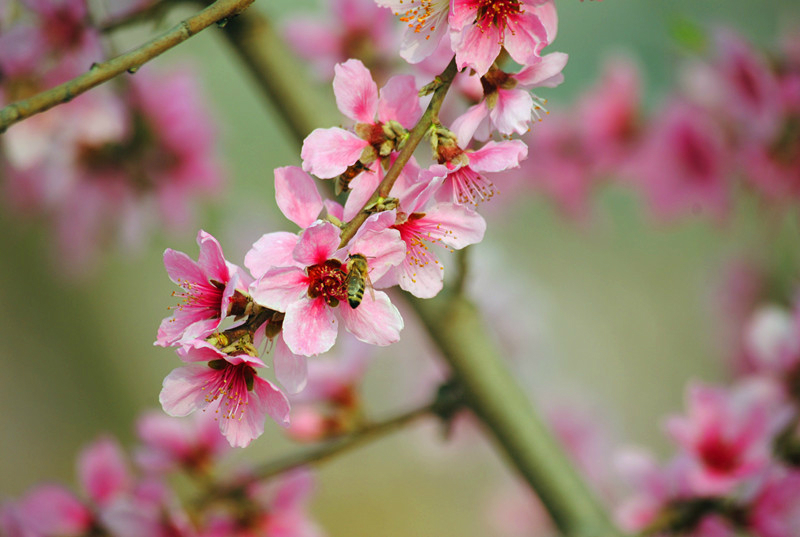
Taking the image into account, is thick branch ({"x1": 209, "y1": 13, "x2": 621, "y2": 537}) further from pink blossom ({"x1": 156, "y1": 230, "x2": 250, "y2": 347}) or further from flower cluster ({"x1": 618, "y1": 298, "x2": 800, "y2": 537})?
pink blossom ({"x1": 156, "y1": 230, "x2": 250, "y2": 347})

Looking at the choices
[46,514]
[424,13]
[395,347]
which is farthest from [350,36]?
[395,347]

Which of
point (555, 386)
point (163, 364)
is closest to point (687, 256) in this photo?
point (555, 386)

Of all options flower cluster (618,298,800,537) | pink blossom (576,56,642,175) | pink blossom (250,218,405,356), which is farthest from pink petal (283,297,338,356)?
pink blossom (576,56,642,175)

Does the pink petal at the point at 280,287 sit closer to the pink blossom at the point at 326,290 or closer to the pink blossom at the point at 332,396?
the pink blossom at the point at 326,290

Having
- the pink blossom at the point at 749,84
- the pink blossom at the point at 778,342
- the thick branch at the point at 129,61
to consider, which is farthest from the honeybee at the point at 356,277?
the pink blossom at the point at 749,84

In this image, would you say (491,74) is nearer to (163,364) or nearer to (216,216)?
(216,216)

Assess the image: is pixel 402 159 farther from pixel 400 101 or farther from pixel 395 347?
pixel 395 347
